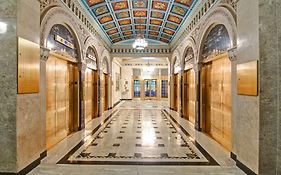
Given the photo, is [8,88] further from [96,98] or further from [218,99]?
[96,98]

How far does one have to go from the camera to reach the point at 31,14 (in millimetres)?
3477

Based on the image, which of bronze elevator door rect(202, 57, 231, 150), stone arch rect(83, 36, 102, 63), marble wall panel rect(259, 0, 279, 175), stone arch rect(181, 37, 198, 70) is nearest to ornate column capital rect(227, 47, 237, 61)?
bronze elevator door rect(202, 57, 231, 150)

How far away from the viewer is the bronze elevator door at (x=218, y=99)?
4930 mm

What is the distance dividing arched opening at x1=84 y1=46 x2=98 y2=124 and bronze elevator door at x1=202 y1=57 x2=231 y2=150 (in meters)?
4.53

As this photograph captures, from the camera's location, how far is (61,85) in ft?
18.8

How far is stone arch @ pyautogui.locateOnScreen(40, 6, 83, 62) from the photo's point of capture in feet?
13.3

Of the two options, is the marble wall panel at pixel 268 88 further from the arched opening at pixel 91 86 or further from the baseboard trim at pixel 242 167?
the arched opening at pixel 91 86

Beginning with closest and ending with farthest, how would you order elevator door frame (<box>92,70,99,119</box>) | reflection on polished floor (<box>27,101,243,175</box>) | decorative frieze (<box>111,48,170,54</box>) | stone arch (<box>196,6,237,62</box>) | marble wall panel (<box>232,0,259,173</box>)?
marble wall panel (<box>232,0,259,173</box>) < reflection on polished floor (<box>27,101,243,175</box>) < stone arch (<box>196,6,237,62</box>) < elevator door frame (<box>92,70,99,119</box>) < decorative frieze (<box>111,48,170,54</box>)

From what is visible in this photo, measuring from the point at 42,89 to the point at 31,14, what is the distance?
1426 millimetres

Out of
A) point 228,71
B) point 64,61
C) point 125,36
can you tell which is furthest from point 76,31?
point 125,36

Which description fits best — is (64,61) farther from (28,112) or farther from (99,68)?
(99,68)

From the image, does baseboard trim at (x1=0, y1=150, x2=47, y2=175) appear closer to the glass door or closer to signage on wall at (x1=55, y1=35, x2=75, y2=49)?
signage on wall at (x1=55, y1=35, x2=75, y2=49)

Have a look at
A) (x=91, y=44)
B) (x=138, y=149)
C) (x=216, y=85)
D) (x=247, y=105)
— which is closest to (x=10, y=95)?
(x=138, y=149)

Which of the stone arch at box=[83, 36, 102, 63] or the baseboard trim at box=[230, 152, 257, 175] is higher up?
the stone arch at box=[83, 36, 102, 63]
